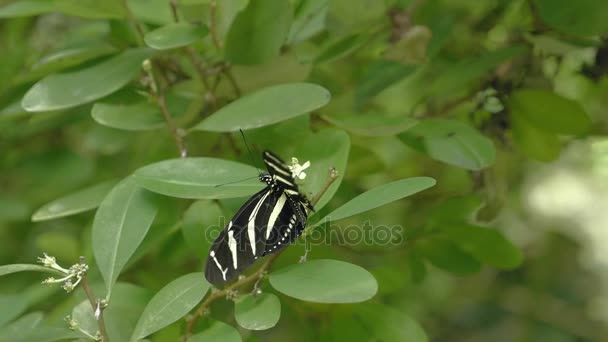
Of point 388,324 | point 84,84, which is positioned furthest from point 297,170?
point 84,84

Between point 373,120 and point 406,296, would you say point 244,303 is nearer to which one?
point 373,120

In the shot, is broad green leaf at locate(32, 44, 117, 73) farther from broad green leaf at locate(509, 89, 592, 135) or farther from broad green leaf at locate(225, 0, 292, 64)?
broad green leaf at locate(509, 89, 592, 135)

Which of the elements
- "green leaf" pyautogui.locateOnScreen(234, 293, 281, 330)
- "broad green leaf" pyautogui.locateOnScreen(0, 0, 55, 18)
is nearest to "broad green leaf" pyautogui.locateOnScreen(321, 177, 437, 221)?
Result: "green leaf" pyautogui.locateOnScreen(234, 293, 281, 330)

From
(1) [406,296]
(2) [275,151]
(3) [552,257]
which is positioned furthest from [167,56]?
(3) [552,257]

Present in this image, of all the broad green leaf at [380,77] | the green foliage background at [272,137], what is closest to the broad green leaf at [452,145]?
the green foliage background at [272,137]

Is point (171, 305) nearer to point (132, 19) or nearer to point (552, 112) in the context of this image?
point (132, 19)
